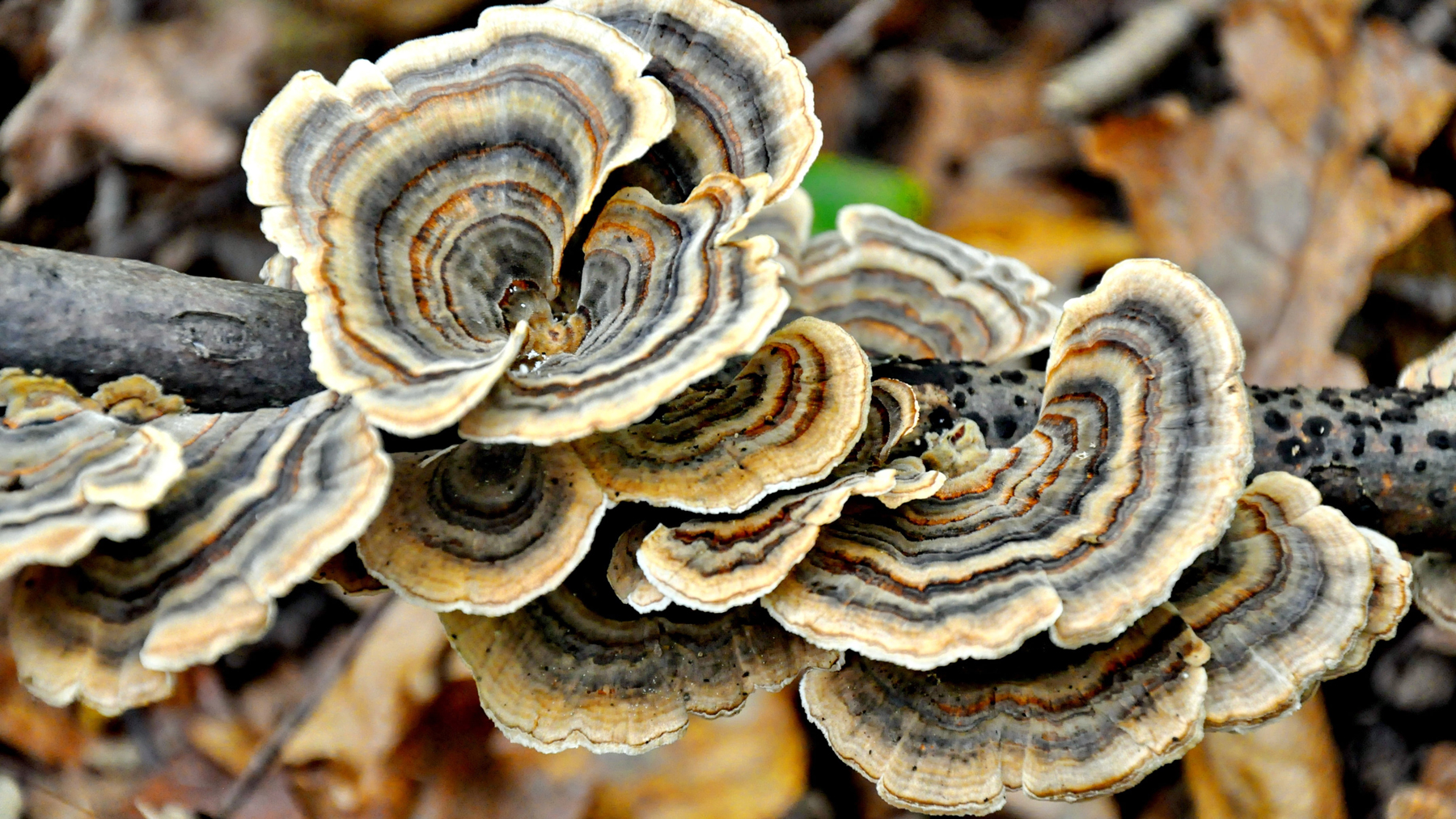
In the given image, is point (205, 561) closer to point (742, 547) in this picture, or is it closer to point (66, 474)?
point (66, 474)

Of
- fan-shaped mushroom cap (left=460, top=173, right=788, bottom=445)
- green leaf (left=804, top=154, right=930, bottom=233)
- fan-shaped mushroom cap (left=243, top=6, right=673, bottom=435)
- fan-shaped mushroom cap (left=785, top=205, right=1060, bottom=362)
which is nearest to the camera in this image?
fan-shaped mushroom cap (left=460, top=173, right=788, bottom=445)

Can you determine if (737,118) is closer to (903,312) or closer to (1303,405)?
(903,312)

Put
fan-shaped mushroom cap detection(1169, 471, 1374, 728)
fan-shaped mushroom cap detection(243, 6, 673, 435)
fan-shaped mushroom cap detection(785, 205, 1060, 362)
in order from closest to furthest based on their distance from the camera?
fan-shaped mushroom cap detection(243, 6, 673, 435) < fan-shaped mushroom cap detection(1169, 471, 1374, 728) < fan-shaped mushroom cap detection(785, 205, 1060, 362)

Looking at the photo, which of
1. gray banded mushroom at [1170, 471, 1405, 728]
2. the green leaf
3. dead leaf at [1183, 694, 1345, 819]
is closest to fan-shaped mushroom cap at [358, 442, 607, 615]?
gray banded mushroom at [1170, 471, 1405, 728]

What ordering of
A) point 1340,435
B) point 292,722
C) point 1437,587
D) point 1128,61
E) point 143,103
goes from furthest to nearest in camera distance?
point 1128,61 < point 143,103 < point 292,722 < point 1437,587 < point 1340,435

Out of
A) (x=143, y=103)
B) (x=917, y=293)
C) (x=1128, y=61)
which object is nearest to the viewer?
(x=917, y=293)

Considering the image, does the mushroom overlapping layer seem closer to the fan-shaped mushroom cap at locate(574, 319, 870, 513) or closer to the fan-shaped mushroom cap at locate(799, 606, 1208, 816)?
the fan-shaped mushroom cap at locate(574, 319, 870, 513)

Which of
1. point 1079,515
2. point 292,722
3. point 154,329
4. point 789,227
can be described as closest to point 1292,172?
point 789,227
